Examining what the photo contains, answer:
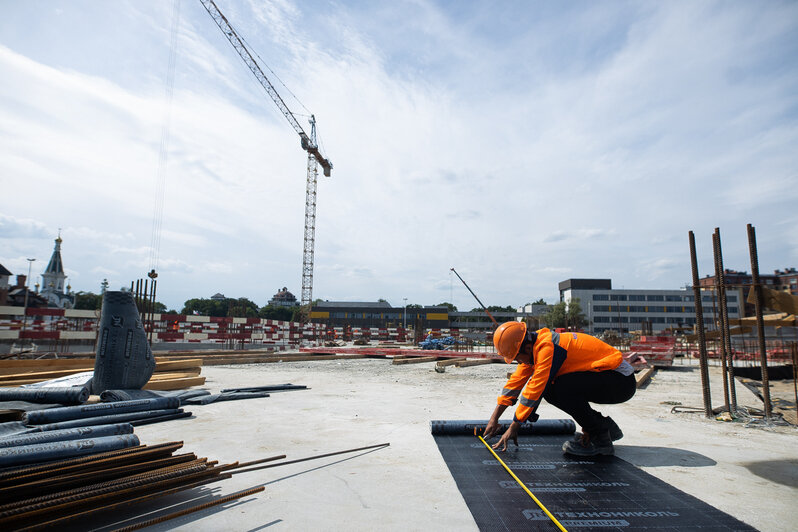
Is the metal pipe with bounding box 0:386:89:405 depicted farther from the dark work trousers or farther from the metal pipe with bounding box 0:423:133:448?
the dark work trousers

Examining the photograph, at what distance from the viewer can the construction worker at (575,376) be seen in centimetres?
392

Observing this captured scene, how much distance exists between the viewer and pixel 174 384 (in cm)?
845

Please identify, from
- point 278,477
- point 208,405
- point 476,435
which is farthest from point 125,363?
point 476,435

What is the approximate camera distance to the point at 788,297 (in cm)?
614

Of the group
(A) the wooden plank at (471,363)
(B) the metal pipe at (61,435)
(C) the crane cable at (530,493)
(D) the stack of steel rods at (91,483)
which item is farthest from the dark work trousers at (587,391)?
(A) the wooden plank at (471,363)

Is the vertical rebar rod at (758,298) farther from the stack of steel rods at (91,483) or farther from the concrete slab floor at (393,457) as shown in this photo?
the stack of steel rods at (91,483)

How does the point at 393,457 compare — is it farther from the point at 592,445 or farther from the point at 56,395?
the point at 56,395

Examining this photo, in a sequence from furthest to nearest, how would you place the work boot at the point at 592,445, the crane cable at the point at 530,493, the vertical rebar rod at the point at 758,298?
the vertical rebar rod at the point at 758,298
the work boot at the point at 592,445
the crane cable at the point at 530,493

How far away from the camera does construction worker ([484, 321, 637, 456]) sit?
12.9 ft

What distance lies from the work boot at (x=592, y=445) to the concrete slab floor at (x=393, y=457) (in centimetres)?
24

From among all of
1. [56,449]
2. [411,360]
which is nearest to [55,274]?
[411,360]

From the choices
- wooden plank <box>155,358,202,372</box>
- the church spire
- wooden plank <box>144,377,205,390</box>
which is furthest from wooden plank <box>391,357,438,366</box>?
the church spire

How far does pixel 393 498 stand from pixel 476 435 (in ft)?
6.67

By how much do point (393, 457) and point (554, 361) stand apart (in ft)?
5.84
